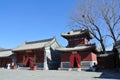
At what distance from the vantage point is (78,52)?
2762cm

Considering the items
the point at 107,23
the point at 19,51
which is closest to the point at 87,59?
the point at 107,23

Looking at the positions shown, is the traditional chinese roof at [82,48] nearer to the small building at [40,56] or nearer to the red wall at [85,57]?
the red wall at [85,57]

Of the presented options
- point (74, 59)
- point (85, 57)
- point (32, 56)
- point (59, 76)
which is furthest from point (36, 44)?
point (59, 76)

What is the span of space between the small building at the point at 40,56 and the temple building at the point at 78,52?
114 inches

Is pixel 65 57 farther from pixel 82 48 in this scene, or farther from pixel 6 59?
pixel 6 59

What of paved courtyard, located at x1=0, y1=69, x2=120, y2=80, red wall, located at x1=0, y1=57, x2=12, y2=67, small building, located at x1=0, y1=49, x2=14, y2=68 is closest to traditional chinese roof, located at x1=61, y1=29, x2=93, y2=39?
small building, located at x1=0, y1=49, x2=14, y2=68

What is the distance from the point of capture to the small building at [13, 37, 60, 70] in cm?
3068

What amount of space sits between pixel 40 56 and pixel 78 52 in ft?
21.6

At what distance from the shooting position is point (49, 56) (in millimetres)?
31266

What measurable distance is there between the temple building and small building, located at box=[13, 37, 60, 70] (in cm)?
290

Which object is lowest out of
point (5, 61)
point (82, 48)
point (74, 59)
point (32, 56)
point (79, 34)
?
point (74, 59)

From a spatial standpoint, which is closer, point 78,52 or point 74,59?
point 78,52

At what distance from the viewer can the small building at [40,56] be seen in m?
30.7

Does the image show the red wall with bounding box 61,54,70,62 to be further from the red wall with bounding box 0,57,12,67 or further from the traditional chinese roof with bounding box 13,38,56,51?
the red wall with bounding box 0,57,12,67
